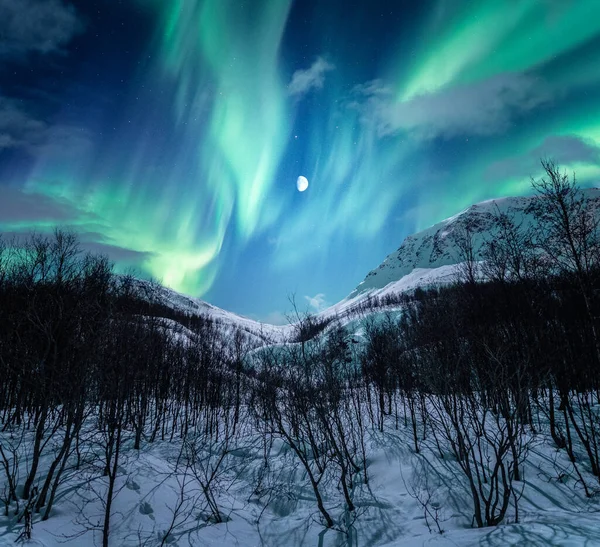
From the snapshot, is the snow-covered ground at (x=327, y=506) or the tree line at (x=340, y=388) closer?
the snow-covered ground at (x=327, y=506)

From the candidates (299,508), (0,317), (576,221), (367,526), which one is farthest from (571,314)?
(0,317)

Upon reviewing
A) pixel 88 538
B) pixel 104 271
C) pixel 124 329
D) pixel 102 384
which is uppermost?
pixel 104 271

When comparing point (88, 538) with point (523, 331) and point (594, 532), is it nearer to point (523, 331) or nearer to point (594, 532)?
point (594, 532)

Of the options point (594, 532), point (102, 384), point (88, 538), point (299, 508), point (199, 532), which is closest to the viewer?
point (594, 532)

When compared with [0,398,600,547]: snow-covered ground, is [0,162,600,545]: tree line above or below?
above

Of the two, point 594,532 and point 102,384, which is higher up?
point 102,384

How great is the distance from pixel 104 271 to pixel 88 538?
14266mm

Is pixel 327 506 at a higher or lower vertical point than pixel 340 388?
lower

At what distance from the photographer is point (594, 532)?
204 inches

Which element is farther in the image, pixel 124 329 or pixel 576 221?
pixel 576 221

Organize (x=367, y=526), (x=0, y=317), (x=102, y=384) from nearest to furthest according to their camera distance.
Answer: (x=102, y=384) → (x=367, y=526) → (x=0, y=317)

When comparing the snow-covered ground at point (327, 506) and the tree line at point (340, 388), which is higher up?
the tree line at point (340, 388)

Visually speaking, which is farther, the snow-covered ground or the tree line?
the tree line

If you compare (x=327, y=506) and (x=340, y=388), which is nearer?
(x=327, y=506)
